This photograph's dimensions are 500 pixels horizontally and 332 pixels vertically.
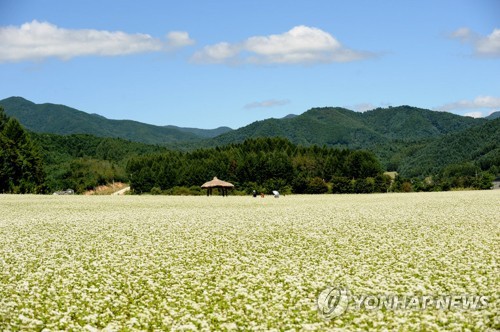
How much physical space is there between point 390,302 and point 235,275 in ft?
16.2

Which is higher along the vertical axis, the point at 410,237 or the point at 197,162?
the point at 197,162

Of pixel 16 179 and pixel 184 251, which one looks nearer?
pixel 184 251

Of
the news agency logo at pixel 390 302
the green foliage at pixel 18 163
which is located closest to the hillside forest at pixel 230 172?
the green foliage at pixel 18 163

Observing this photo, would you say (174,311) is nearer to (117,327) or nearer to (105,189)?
(117,327)

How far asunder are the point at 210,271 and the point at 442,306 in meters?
7.19

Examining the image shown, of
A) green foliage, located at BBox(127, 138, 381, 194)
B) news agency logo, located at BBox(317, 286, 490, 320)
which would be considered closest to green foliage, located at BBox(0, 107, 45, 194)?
→ green foliage, located at BBox(127, 138, 381, 194)

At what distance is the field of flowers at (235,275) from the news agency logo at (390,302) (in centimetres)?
24

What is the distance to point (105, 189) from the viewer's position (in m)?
146

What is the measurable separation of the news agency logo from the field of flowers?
0.24 meters

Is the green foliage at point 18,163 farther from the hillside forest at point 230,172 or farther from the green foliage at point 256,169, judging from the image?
the green foliage at point 256,169

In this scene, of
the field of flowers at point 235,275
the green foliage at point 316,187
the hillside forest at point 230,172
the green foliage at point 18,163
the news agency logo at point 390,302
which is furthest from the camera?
the green foliage at point 316,187

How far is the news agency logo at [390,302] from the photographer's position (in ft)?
36.4

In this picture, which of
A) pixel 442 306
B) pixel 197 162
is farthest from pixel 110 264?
pixel 197 162

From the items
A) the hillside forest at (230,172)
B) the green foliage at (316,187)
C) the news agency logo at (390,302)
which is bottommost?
the news agency logo at (390,302)
